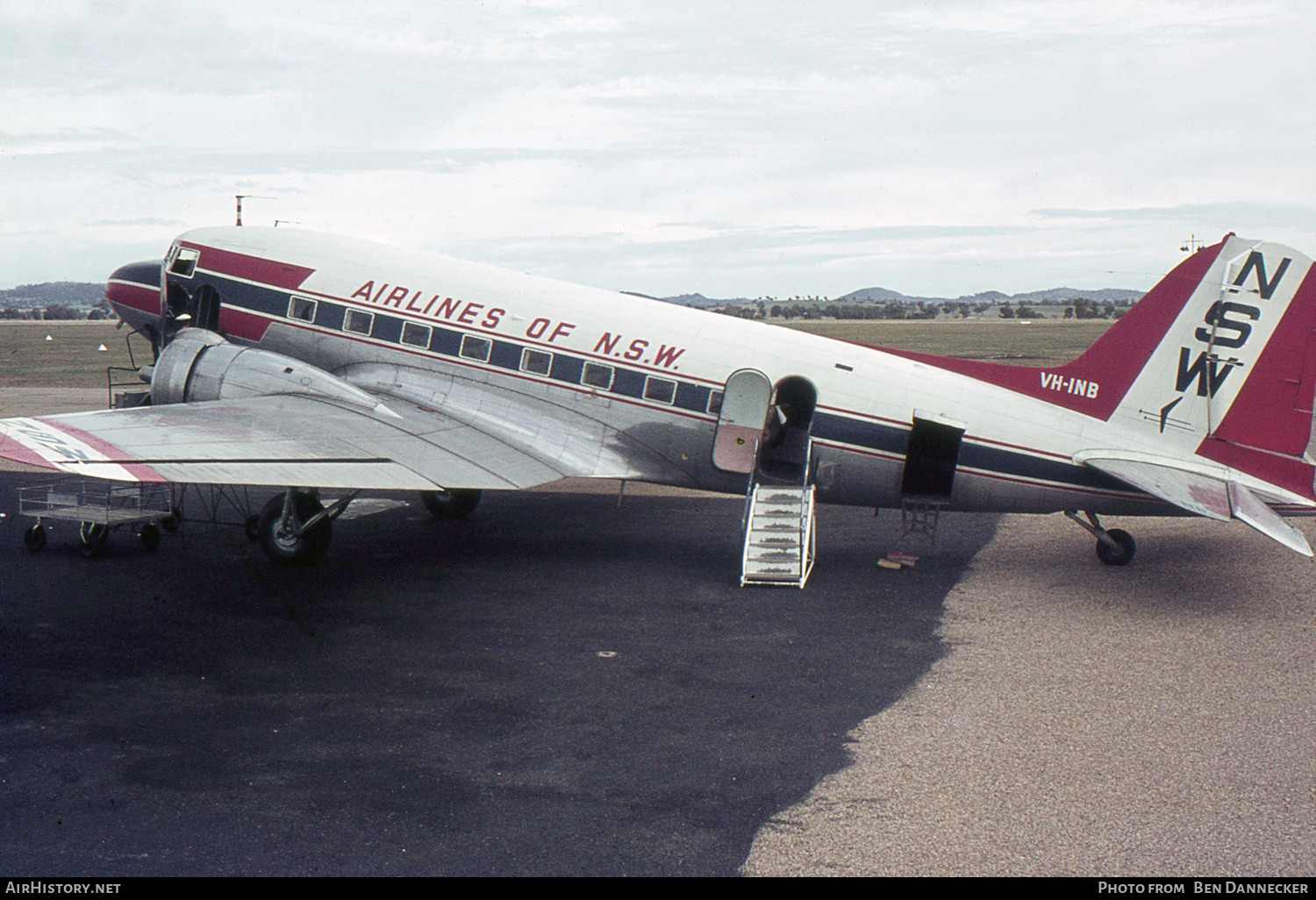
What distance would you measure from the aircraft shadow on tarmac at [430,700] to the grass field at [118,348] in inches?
1333

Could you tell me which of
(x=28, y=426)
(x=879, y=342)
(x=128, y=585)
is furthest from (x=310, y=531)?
(x=879, y=342)

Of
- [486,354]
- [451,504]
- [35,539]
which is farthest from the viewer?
[451,504]

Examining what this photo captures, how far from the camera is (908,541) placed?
17.4 metres

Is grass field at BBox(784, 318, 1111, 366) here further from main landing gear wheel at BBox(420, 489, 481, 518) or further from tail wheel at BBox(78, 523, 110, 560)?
tail wheel at BBox(78, 523, 110, 560)

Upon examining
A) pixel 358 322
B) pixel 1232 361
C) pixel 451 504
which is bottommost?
pixel 451 504

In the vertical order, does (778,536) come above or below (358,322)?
below

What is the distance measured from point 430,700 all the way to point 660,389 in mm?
7093

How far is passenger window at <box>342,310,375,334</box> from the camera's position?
16.7 metres

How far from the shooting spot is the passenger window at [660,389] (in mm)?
15430

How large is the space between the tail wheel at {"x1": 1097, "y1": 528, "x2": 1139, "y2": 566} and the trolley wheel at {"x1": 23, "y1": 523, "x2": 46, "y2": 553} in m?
17.4

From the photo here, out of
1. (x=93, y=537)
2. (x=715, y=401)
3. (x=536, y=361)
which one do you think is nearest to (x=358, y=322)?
(x=536, y=361)

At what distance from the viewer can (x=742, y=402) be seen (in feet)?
50.1

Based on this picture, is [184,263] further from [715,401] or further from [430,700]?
[430,700]

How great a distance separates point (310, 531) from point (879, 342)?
250 ft
